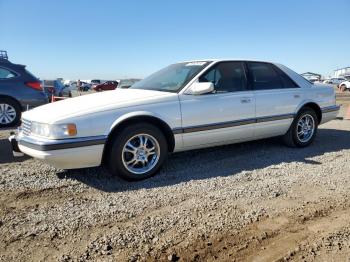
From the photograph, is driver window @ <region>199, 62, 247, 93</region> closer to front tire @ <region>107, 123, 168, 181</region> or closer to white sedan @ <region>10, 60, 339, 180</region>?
white sedan @ <region>10, 60, 339, 180</region>

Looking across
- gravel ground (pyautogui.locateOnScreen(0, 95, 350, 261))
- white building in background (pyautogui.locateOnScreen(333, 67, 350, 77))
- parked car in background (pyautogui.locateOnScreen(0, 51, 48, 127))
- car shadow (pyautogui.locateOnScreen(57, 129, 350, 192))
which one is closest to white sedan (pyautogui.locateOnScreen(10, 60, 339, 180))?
car shadow (pyautogui.locateOnScreen(57, 129, 350, 192))

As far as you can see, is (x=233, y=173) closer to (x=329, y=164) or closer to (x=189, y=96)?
(x=189, y=96)

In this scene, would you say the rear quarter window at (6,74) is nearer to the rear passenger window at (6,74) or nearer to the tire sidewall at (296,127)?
the rear passenger window at (6,74)

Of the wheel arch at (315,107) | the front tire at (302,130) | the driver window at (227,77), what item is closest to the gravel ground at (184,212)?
the front tire at (302,130)

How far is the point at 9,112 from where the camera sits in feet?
27.5

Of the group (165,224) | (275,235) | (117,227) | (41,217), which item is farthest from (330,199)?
(41,217)

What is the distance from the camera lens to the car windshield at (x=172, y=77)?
198 inches

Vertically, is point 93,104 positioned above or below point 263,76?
below

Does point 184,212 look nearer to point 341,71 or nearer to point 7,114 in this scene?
point 7,114

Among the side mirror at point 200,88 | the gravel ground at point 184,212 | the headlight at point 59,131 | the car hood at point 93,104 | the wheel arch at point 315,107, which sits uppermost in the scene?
the side mirror at point 200,88

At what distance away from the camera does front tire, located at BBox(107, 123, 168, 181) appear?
4262 millimetres

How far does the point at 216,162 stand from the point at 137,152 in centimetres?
132

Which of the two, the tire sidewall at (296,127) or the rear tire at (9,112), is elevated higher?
the rear tire at (9,112)

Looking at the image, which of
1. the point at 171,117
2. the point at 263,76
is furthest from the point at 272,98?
the point at 171,117
